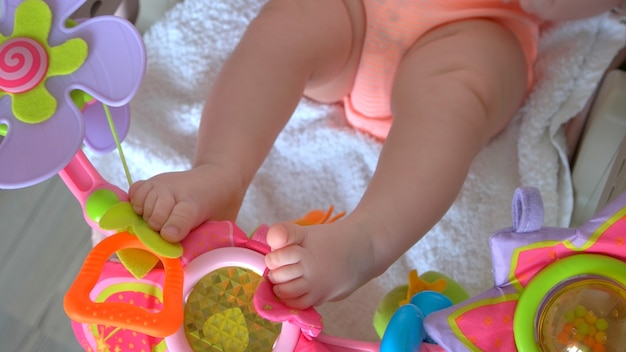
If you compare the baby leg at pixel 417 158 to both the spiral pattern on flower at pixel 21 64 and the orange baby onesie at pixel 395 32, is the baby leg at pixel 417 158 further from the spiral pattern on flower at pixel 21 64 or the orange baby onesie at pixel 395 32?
the spiral pattern on flower at pixel 21 64

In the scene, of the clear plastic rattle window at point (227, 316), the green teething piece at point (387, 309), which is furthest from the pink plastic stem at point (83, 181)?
the green teething piece at point (387, 309)

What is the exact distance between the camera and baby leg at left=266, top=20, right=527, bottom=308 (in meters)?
0.64

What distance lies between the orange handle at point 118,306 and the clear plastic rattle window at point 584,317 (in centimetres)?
27

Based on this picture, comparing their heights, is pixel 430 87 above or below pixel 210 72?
above

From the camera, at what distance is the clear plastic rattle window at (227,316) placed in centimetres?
64

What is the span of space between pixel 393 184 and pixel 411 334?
161mm

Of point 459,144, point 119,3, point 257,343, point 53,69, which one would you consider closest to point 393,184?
point 459,144

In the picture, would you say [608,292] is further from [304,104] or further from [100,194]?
[304,104]

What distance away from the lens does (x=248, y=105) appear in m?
0.78

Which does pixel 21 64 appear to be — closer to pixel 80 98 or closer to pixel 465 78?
pixel 80 98

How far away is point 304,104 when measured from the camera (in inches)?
39.2

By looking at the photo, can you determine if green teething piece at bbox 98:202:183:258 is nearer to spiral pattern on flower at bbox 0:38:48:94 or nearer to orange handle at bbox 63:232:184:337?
orange handle at bbox 63:232:184:337

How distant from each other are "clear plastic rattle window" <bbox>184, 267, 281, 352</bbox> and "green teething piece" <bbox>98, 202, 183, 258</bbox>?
0.15ft

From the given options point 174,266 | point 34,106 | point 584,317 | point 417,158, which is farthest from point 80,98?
point 584,317
